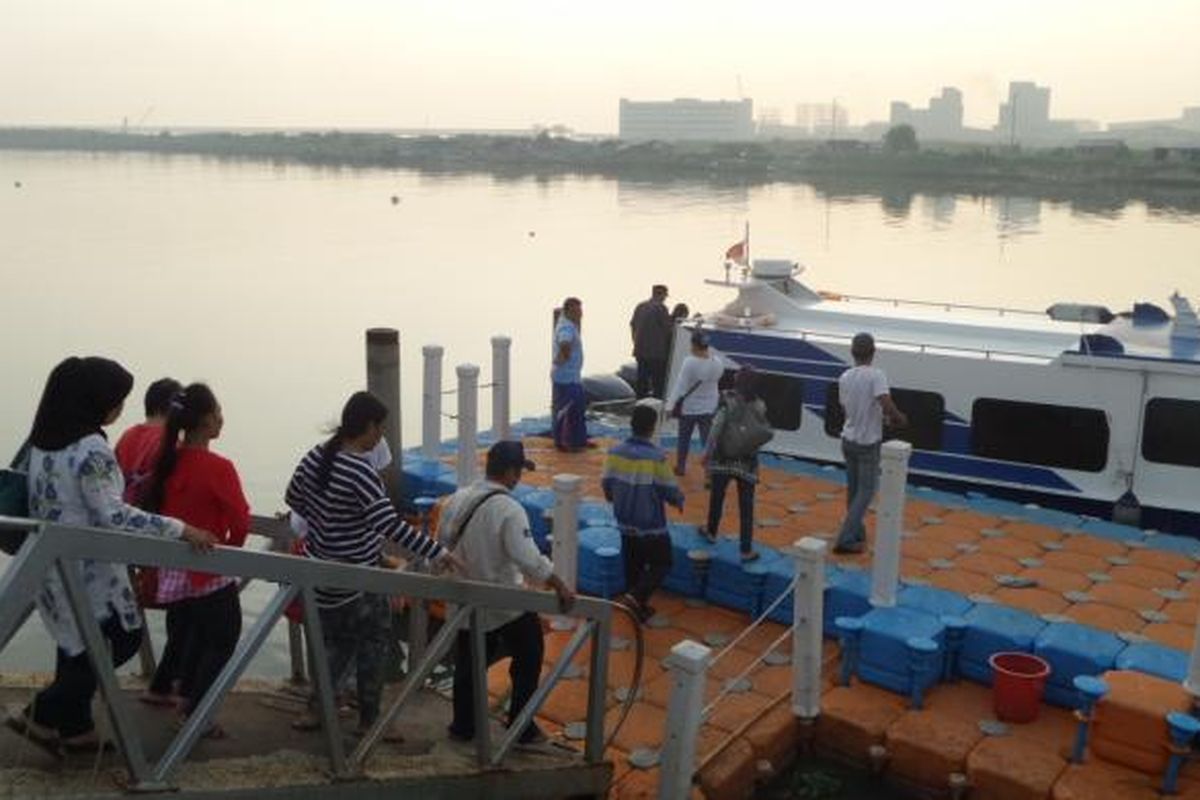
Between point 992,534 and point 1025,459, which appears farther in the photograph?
point 1025,459

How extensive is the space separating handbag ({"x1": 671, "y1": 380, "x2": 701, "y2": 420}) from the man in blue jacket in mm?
3096

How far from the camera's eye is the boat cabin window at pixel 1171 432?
1039 centimetres

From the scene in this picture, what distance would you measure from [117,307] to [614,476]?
91.5 ft

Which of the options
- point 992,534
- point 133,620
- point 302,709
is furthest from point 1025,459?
point 133,620

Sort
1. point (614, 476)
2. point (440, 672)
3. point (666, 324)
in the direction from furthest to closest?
point (666, 324) < point (440, 672) < point (614, 476)

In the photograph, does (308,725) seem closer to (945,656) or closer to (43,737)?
(43,737)

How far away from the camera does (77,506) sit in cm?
409

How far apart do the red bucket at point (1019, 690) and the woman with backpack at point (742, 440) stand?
221 centimetres

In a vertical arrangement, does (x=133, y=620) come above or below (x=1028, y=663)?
above

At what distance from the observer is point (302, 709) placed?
5367 mm

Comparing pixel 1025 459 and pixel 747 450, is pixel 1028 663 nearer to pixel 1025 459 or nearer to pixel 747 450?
pixel 747 450

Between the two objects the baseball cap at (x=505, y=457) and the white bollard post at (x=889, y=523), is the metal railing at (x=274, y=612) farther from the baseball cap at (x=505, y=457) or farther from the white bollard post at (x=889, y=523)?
the white bollard post at (x=889, y=523)

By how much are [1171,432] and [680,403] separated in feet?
15.1

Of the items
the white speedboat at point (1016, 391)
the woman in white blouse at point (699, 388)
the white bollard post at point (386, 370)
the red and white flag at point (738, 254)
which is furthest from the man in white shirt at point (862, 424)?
the red and white flag at point (738, 254)
